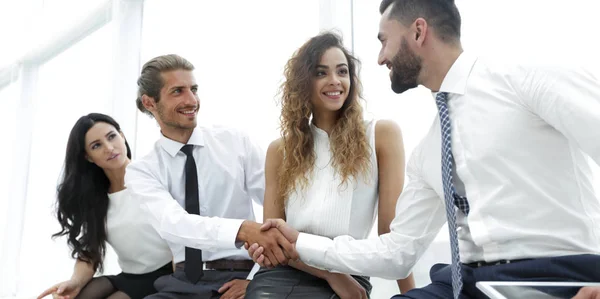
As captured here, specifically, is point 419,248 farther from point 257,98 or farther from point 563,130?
point 257,98

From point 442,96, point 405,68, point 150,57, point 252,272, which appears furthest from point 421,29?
point 150,57

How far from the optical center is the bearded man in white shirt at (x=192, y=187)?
85.0 inches

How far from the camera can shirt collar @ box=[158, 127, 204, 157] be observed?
245 centimetres

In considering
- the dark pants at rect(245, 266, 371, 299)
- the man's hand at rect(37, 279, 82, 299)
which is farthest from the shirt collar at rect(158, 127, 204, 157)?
the man's hand at rect(37, 279, 82, 299)

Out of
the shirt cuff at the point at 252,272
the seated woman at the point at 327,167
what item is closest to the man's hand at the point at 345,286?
the seated woman at the point at 327,167

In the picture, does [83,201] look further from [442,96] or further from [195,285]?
[442,96]

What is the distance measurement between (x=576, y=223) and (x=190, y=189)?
5.08 feet

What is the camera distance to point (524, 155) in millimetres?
1314

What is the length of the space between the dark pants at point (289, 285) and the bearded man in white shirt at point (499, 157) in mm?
401

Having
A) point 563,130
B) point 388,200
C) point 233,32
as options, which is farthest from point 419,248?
point 233,32

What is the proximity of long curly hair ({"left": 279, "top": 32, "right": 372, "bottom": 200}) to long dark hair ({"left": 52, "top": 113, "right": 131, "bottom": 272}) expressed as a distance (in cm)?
121

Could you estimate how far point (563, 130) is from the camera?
3.99ft

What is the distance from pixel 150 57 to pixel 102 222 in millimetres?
1791

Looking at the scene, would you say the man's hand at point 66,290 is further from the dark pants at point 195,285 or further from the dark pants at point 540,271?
the dark pants at point 540,271
